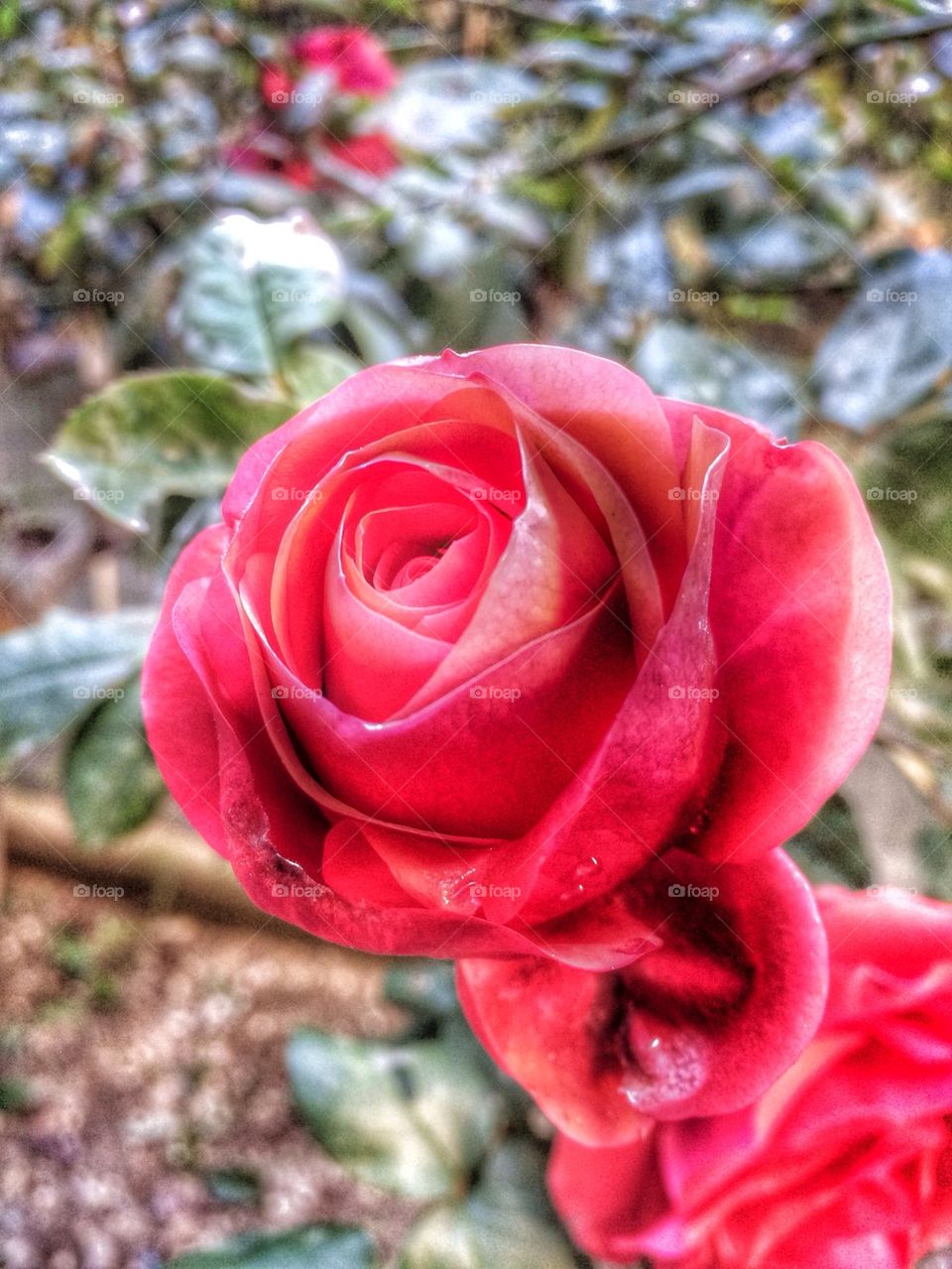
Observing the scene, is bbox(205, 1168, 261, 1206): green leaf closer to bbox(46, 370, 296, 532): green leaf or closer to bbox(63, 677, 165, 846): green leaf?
bbox(63, 677, 165, 846): green leaf

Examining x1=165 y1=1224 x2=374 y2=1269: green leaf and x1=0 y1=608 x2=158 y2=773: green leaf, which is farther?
x1=0 y1=608 x2=158 y2=773: green leaf

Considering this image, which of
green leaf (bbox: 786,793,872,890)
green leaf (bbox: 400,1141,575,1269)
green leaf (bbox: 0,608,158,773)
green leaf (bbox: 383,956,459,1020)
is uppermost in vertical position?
green leaf (bbox: 786,793,872,890)

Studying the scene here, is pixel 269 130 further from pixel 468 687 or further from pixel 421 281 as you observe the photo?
pixel 468 687

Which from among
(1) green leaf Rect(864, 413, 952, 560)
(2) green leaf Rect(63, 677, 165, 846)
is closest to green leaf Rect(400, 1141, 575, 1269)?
(2) green leaf Rect(63, 677, 165, 846)

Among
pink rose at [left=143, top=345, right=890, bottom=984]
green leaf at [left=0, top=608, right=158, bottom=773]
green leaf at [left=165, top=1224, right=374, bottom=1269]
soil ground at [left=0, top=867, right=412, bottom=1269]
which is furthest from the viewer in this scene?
soil ground at [left=0, top=867, right=412, bottom=1269]

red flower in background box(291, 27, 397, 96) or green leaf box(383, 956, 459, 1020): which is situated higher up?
red flower in background box(291, 27, 397, 96)

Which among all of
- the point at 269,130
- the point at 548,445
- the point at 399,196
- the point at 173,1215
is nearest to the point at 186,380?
the point at 548,445

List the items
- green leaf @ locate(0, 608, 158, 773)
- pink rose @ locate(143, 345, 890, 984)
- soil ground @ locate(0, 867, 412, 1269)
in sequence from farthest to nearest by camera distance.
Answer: soil ground @ locate(0, 867, 412, 1269) → green leaf @ locate(0, 608, 158, 773) → pink rose @ locate(143, 345, 890, 984)

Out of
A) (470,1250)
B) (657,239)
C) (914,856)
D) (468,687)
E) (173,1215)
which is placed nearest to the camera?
(468,687)
